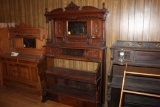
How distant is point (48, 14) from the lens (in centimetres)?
305

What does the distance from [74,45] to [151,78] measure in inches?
61.3

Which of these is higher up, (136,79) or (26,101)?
(136,79)

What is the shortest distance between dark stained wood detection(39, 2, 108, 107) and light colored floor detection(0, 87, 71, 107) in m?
0.16

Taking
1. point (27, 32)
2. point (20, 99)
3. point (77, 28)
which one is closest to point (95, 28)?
point (77, 28)

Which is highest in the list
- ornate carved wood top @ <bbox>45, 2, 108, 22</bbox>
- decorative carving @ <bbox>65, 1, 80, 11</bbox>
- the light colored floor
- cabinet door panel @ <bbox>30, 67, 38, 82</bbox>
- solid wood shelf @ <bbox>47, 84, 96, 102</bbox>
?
decorative carving @ <bbox>65, 1, 80, 11</bbox>

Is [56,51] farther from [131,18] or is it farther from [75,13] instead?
[131,18]

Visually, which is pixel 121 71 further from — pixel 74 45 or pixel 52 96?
pixel 52 96

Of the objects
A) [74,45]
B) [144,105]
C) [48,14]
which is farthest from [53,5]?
[144,105]

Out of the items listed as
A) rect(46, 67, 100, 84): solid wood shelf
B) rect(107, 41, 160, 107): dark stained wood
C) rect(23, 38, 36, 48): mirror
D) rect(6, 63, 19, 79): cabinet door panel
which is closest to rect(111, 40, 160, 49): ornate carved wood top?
rect(107, 41, 160, 107): dark stained wood

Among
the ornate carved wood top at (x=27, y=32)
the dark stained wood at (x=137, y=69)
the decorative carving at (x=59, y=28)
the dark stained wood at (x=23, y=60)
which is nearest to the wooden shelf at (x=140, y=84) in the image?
the dark stained wood at (x=137, y=69)

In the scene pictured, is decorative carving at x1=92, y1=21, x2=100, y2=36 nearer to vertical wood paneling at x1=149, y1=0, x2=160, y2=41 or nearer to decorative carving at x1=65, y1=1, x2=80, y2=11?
decorative carving at x1=65, y1=1, x2=80, y2=11

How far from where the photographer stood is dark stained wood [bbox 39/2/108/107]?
2.61m

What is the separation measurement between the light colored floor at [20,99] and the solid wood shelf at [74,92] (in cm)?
27

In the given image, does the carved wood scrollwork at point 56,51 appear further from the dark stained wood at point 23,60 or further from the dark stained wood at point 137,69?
the dark stained wood at point 137,69
